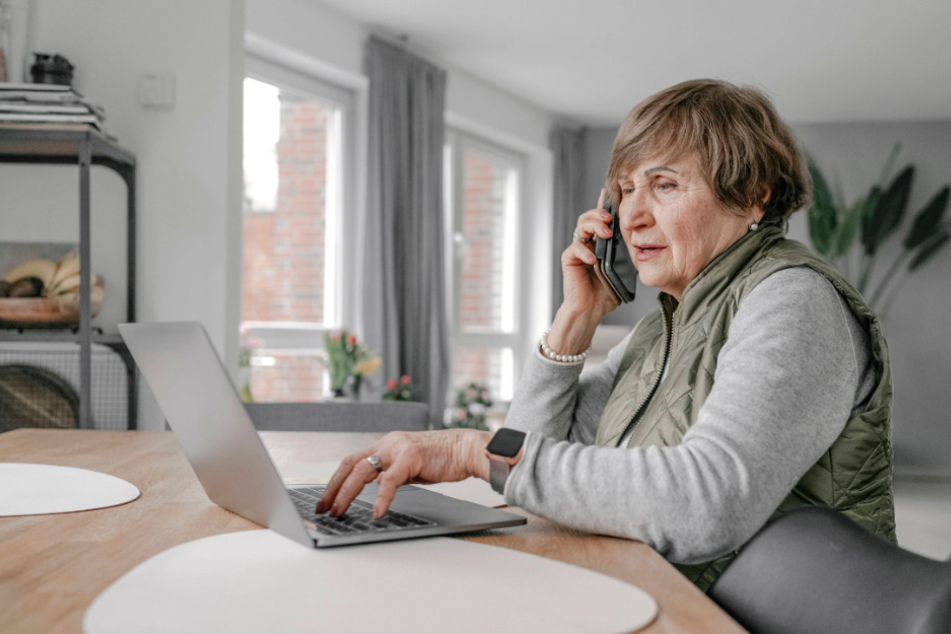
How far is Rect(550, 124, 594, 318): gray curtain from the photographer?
289 inches

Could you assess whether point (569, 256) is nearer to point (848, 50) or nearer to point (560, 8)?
point (560, 8)

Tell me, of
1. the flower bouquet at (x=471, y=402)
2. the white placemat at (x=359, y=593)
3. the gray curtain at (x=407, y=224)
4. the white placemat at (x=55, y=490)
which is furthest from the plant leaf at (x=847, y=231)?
the white placemat at (x=359, y=593)

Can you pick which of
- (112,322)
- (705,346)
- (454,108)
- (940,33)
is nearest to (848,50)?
(940,33)

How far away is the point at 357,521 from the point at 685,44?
192 inches

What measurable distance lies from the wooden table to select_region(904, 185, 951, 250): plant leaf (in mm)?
6918

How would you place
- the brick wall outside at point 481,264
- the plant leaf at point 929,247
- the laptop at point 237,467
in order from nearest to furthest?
the laptop at point 237,467 < the brick wall outside at point 481,264 < the plant leaf at point 929,247

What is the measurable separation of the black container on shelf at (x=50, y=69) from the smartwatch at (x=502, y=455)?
2167mm

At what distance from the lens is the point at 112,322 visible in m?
2.75

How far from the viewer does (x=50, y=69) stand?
98.7 inches

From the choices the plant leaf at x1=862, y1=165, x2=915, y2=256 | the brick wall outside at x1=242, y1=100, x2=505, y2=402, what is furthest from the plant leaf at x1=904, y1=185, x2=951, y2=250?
the brick wall outside at x1=242, y1=100, x2=505, y2=402

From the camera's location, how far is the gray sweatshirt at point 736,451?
0.83 m

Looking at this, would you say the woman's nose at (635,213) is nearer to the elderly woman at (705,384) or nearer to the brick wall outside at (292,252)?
the elderly woman at (705,384)

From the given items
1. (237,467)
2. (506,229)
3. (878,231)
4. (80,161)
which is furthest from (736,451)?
(878,231)

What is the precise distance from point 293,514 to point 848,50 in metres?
5.36
